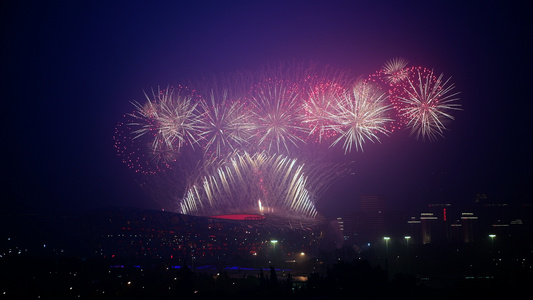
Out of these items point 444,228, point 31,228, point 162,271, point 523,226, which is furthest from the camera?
point 444,228

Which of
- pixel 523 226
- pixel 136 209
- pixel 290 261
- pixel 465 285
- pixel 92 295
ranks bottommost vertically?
pixel 92 295

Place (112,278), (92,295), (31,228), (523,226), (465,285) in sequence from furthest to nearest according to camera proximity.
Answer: (523,226)
(31,228)
(112,278)
(92,295)
(465,285)

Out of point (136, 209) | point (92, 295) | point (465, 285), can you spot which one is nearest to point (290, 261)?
point (136, 209)

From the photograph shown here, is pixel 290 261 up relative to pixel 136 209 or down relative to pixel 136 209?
down

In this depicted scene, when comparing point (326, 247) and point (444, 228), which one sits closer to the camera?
point (326, 247)

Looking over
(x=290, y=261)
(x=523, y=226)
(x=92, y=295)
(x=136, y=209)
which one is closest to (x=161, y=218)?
(x=136, y=209)

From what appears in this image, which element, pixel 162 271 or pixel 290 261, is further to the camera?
pixel 290 261

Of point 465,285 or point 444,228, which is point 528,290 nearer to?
point 465,285

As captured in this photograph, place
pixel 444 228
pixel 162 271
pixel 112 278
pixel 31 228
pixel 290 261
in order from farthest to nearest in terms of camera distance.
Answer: pixel 444 228
pixel 31 228
pixel 290 261
pixel 162 271
pixel 112 278

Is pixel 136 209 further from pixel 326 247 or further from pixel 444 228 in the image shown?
pixel 444 228
